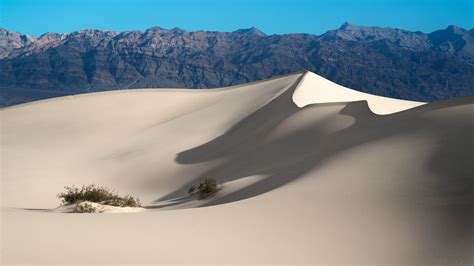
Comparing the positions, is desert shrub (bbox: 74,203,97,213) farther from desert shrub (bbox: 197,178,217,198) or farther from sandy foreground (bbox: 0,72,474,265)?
desert shrub (bbox: 197,178,217,198)

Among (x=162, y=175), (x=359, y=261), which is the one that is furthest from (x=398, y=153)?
(x=162, y=175)

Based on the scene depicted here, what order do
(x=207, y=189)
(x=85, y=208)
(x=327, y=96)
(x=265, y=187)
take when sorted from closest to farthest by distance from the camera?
(x=85, y=208), (x=265, y=187), (x=207, y=189), (x=327, y=96)

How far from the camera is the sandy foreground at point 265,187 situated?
360 inches

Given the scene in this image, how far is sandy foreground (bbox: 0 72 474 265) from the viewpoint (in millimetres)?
9156

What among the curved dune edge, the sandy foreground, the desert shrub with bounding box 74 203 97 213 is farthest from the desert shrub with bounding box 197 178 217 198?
the curved dune edge

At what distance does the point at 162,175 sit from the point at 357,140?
34.0 ft

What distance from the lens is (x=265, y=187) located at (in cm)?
1591

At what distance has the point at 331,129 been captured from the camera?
24734mm

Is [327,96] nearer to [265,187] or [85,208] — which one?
[265,187]

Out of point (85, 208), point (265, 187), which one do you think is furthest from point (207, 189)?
point (85, 208)

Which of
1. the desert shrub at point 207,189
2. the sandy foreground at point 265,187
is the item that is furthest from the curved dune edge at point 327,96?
the desert shrub at point 207,189

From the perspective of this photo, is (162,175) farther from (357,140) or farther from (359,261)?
(359,261)

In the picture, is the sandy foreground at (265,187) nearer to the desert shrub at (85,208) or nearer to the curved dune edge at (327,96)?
the curved dune edge at (327,96)

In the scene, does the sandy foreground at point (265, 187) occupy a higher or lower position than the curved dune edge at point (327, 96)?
lower
